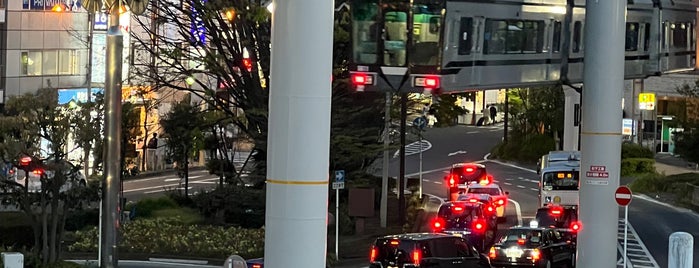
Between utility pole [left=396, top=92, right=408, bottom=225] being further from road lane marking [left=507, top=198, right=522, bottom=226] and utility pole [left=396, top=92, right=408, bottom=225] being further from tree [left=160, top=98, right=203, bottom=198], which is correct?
tree [left=160, top=98, right=203, bottom=198]

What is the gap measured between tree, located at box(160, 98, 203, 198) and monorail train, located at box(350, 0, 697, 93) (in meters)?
17.4

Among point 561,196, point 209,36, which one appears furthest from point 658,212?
point 209,36

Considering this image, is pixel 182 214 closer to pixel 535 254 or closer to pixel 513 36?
pixel 535 254

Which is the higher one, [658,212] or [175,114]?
[175,114]

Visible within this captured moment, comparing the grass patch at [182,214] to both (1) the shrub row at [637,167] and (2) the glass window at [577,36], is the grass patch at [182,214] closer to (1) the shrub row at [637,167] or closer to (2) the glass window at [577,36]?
(2) the glass window at [577,36]

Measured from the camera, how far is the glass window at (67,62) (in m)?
66.8

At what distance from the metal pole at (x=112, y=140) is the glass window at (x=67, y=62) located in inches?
1681

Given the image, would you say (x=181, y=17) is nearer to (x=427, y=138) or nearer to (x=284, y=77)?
(x=284, y=77)

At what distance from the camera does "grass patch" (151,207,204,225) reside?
42.2 metres

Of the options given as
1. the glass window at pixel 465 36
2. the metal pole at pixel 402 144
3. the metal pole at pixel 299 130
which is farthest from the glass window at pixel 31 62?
the metal pole at pixel 299 130

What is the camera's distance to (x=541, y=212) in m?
38.7

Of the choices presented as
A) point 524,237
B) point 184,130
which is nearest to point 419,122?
point 184,130

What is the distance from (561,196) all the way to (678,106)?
3019 centimetres

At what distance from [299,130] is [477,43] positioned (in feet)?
48.2
